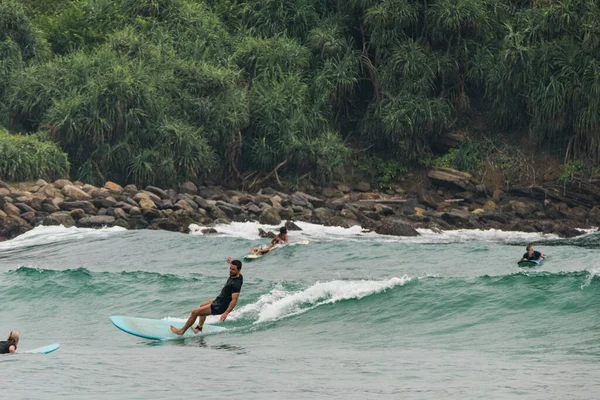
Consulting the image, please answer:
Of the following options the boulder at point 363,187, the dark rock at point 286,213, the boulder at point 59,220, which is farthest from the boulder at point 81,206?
the boulder at point 363,187

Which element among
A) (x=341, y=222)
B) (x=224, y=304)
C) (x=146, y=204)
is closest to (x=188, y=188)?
(x=146, y=204)

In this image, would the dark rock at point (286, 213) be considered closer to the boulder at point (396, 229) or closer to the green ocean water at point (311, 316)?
the green ocean water at point (311, 316)

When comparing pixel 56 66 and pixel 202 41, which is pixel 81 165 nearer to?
pixel 56 66

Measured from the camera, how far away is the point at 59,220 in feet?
97.7

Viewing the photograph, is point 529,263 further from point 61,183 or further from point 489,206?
point 61,183

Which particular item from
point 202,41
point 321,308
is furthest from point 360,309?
point 202,41

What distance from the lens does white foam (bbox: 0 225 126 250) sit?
94.2 feet

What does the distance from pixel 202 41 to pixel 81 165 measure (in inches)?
288

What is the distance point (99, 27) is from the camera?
41812 mm

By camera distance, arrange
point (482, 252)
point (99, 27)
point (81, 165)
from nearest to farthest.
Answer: point (482, 252) → point (81, 165) → point (99, 27)

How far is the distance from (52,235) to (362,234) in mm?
8317

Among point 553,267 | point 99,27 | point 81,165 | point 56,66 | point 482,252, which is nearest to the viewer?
point 553,267

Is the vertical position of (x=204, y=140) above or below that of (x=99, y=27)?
below

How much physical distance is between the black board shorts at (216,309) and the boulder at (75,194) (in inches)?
636
